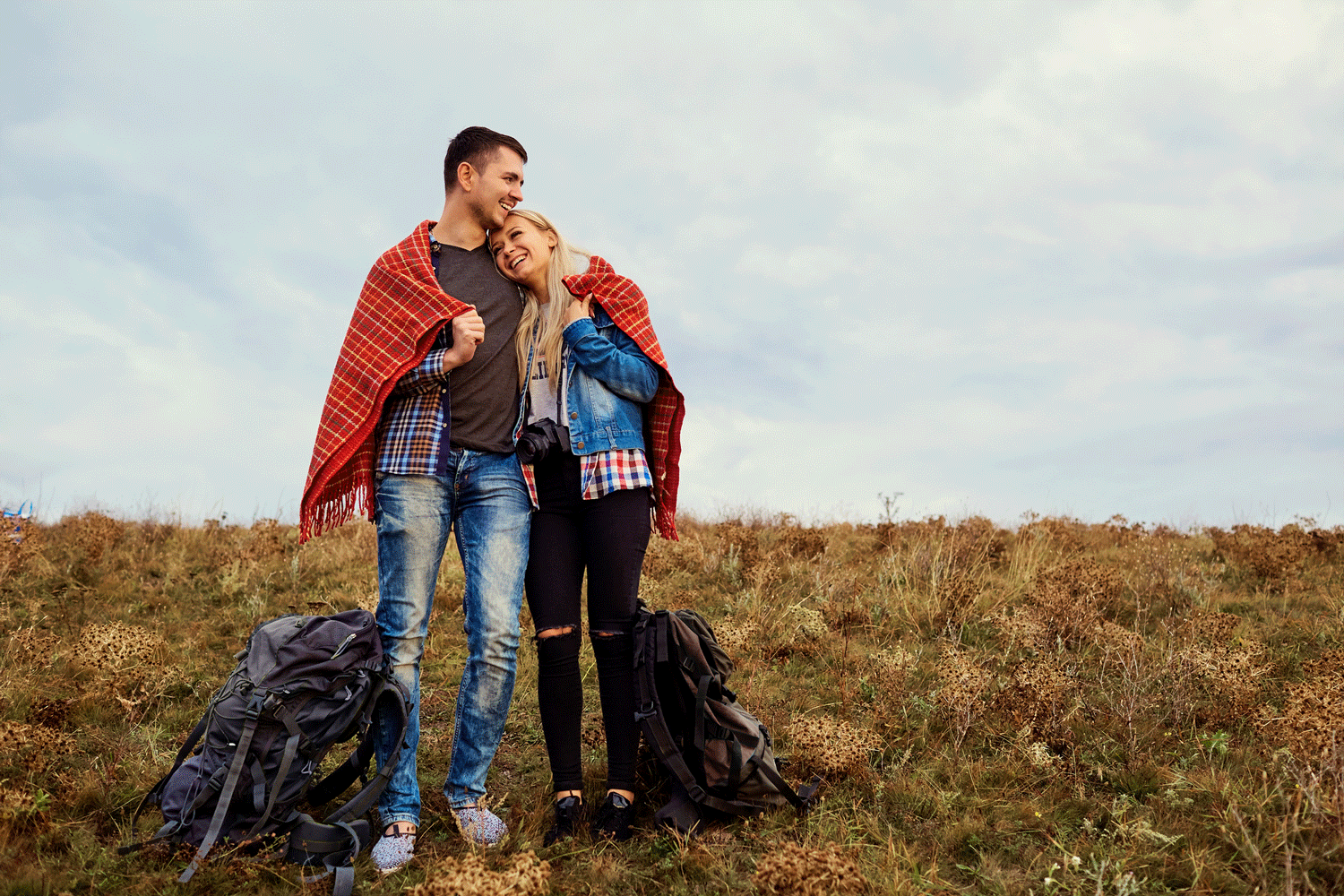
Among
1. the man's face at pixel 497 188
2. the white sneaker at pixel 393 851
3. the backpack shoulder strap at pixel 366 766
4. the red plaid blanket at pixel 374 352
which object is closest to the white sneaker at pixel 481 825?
the white sneaker at pixel 393 851

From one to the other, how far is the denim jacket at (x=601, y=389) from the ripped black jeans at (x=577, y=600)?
164 mm

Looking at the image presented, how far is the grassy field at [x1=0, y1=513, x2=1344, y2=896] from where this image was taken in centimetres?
335

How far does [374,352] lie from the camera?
377 cm

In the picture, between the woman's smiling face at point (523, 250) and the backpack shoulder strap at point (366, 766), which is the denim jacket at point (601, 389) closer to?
the woman's smiling face at point (523, 250)

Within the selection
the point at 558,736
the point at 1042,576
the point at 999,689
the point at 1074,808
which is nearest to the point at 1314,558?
the point at 1042,576

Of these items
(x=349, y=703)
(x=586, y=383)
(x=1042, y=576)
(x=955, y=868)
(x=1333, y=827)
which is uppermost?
(x=586, y=383)

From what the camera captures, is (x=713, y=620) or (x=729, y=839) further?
(x=713, y=620)

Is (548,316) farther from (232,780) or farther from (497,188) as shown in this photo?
(232,780)

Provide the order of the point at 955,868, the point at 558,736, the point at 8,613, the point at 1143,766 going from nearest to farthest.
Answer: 1. the point at 955,868
2. the point at 558,736
3. the point at 1143,766
4. the point at 8,613

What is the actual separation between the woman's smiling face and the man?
0.09m

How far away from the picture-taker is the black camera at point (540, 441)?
12.1 ft

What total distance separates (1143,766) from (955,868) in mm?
1305

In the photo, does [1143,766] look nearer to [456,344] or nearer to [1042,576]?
[1042,576]

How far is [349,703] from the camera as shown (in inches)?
140
